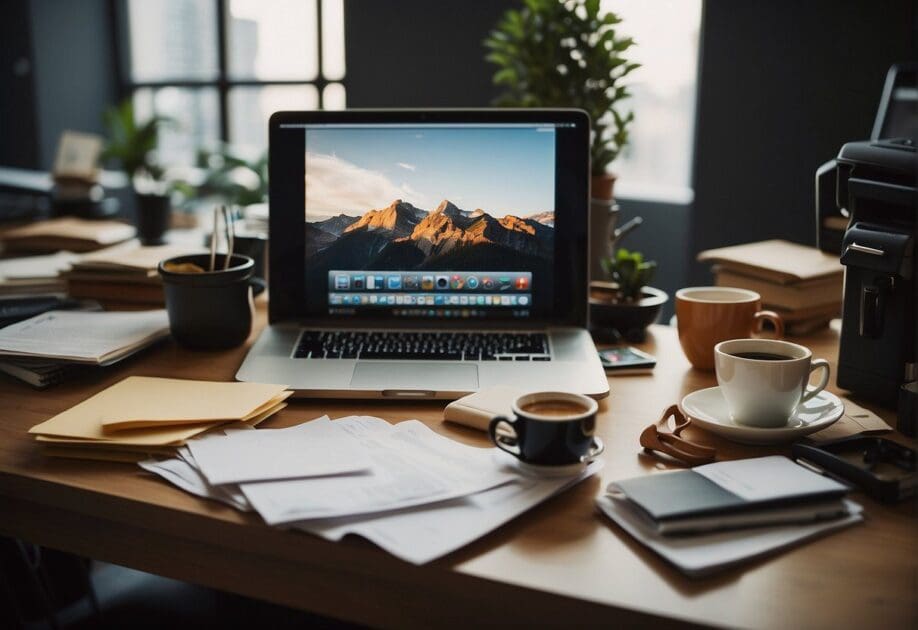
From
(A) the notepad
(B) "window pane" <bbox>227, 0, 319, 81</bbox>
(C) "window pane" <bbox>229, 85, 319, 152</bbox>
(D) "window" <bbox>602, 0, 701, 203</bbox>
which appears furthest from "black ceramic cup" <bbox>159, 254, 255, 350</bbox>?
(C) "window pane" <bbox>229, 85, 319, 152</bbox>

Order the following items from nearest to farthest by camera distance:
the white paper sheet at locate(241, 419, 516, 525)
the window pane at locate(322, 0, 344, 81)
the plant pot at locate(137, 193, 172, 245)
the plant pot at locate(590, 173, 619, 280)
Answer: the white paper sheet at locate(241, 419, 516, 525) → the plant pot at locate(590, 173, 619, 280) → the plant pot at locate(137, 193, 172, 245) → the window pane at locate(322, 0, 344, 81)

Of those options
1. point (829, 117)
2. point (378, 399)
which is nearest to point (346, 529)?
point (378, 399)

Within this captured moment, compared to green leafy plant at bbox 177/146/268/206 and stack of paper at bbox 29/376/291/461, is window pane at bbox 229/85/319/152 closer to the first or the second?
green leafy plant at bbox 177/146/268/206

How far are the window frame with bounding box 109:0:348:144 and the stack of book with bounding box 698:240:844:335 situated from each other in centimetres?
288

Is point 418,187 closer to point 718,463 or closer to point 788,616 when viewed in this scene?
point 718,463

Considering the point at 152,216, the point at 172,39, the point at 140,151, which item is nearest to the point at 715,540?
the point at 152,216

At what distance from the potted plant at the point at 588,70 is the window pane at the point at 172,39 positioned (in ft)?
11.0

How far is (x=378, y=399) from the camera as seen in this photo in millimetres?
1099

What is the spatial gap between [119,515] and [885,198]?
3.06ft

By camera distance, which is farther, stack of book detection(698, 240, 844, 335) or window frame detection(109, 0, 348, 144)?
window frame detection(109, 0, 348, 144)

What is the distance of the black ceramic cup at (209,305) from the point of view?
1.23m

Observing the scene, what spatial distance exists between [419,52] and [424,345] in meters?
2.79

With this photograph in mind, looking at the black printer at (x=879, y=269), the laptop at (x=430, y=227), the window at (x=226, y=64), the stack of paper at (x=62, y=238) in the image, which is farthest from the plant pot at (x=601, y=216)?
the window at (x=226, y=64)

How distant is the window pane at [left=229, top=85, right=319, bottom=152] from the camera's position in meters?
4.62
